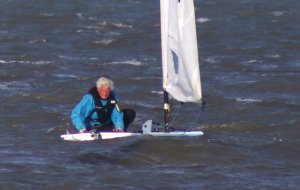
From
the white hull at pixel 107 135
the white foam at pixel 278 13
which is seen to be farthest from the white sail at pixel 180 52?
the white foam at pixel 278 13

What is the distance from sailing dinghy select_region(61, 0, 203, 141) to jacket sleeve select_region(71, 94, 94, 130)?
0.52 m

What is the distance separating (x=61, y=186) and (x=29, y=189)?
403 millimetres

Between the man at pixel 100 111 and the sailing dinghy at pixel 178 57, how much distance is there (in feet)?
1.27

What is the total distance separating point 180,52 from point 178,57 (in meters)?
0.08

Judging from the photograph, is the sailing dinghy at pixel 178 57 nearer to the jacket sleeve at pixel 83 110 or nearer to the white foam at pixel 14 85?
the jacket sleeve at pixel 83 110

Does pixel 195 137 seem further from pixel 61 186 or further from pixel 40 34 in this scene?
pixel 40 34

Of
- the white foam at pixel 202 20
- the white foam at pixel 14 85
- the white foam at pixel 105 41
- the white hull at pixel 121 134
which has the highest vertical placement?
the white foam at pixel 202 20

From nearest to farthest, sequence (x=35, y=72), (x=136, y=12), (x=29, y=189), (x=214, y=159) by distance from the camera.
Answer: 1. (x=29, y=189)
2. (x=214, y=159)
3. (x=35, y=72)
4. (x=136, y=12)

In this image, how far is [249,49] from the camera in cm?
2677

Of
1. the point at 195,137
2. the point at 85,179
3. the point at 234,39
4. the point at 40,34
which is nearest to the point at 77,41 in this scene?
the point at 40,34

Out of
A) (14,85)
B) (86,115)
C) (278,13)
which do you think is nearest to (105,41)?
(278,13)

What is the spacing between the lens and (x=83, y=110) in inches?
606

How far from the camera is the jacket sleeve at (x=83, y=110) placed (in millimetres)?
15195

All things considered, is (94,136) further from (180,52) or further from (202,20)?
(202,20)
